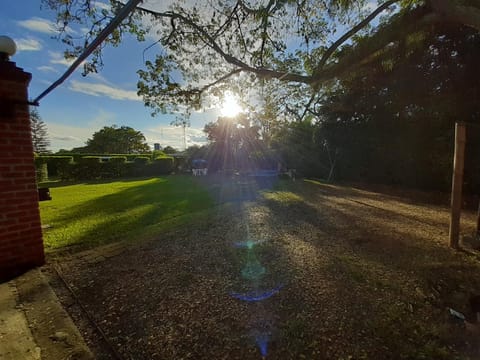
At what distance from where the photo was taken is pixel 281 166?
15969mm

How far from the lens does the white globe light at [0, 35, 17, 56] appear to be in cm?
211

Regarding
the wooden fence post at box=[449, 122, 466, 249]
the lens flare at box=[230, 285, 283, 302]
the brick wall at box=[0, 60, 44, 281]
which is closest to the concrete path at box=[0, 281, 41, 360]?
the brick wall at box=[0, 60, 44, 281]

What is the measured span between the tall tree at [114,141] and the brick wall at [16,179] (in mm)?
48064

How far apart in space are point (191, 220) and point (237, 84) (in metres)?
4.72

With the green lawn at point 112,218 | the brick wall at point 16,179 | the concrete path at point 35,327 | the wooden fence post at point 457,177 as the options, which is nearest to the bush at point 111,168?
the green lawn at point 112,218

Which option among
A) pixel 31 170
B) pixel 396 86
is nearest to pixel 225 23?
pixel 31 170

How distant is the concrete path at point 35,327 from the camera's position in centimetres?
139

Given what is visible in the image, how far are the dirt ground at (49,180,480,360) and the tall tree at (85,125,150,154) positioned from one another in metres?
48.2

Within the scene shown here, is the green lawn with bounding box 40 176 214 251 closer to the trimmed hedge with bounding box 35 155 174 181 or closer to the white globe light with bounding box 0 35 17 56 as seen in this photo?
the white globe light with bounding box 0 35 17 56

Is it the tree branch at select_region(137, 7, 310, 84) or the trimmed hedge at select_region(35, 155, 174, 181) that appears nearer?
the tree branch at select_region(137, 7, 310, 84)

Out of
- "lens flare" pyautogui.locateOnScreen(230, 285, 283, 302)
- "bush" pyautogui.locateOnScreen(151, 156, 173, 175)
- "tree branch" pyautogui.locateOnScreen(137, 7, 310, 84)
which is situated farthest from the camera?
"bush" pyautogui.locateOnScreen(151, 156, 173, 175)

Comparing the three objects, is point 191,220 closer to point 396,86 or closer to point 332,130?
point 396,86

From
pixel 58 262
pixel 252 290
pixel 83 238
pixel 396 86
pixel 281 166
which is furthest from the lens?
pixel 281 166

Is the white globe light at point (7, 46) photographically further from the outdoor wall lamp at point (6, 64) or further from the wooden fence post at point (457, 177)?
the wooden fence post at point (457, 177)
